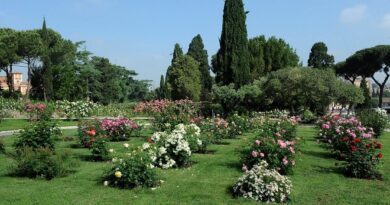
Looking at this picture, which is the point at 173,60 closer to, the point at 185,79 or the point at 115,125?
the point at 185,79

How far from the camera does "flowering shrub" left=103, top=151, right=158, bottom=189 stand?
7.16m

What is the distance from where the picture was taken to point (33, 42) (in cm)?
4022

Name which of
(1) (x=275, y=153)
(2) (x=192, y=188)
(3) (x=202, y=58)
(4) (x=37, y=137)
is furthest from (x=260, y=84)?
(2) (x=192, y=188)

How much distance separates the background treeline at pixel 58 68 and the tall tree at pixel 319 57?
933 inches

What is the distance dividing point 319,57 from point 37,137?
44689mm

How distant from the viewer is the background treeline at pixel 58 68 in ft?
132

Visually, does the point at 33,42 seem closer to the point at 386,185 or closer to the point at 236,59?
the point at 236,59

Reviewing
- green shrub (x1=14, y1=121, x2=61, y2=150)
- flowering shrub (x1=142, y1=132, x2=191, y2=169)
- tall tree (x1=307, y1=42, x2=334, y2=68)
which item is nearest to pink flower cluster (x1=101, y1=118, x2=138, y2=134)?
green shrub (x1=14, y1=121, x2=61, y2=150)

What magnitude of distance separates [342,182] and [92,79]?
156 feet

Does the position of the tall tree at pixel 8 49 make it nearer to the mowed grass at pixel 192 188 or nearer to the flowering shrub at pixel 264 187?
the mowed grass at pixel 192 188

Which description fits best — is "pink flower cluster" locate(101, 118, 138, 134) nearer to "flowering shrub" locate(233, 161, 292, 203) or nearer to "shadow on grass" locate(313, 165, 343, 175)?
"shadow on grass" locate(313, 165, 343, 175)

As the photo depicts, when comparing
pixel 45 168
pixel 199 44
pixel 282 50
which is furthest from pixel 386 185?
pixel 199 44

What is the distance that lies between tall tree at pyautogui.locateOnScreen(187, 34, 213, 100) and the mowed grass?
128 feet

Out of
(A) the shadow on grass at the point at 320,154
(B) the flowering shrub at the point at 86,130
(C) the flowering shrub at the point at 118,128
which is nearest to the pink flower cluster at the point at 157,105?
(C) the flowering shrub at the point at 118,128
